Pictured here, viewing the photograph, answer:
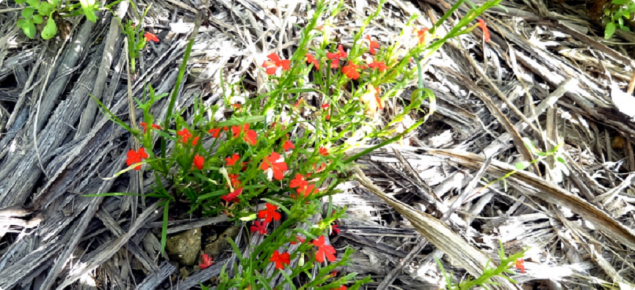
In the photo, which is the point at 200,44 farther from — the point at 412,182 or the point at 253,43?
the point at 412,182

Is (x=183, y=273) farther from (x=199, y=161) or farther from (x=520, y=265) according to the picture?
(x=520, y=265)

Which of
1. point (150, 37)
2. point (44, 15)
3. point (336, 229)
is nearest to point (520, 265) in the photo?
point (336, 229)

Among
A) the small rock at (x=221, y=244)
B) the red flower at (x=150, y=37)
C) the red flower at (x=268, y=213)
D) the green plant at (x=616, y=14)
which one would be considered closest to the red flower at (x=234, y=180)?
the red flower at (x=268, y=213)

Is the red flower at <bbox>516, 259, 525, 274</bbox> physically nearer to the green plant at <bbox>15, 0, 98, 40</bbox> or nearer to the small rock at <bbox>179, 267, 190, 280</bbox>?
the small rock at <bbox>179, 267, 190, 280</bbox>

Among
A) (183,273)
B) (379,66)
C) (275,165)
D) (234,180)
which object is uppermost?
(379,66)

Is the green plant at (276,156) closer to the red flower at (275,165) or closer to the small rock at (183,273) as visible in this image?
the red flower at (275,165)
